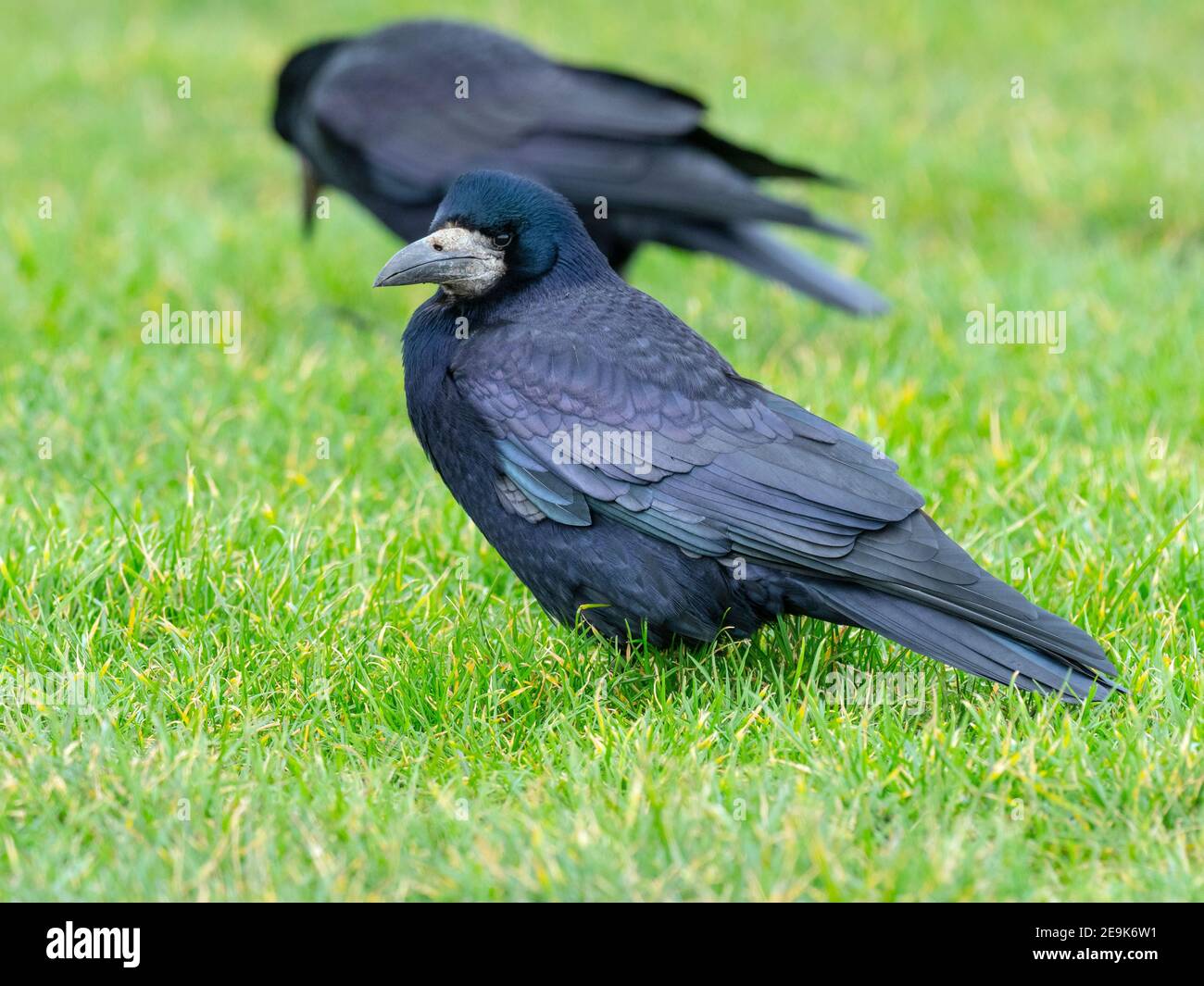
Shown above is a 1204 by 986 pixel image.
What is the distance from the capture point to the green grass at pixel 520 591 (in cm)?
267

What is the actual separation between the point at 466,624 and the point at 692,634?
0.57 metres

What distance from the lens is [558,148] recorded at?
6137 millimetres

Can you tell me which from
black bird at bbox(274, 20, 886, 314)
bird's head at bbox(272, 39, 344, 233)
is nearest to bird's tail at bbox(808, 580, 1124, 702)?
black bird at bbox(274, 20, 886, 314)

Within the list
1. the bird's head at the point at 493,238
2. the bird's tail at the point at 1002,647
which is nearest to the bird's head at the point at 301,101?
the bird's head at the point at 493,238

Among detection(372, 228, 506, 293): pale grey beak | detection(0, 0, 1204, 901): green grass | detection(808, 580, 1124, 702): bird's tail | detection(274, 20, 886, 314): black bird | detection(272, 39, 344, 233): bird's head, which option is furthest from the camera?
detection(272, 39, 344, 233): bird's head

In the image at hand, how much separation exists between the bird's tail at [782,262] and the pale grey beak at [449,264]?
2695 millimetres

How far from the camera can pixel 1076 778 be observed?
2818mm

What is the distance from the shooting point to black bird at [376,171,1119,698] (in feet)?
10.5

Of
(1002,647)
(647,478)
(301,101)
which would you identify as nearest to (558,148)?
(301,101)

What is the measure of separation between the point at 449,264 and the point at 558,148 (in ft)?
8.97

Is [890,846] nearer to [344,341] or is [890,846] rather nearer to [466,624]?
[466,624]

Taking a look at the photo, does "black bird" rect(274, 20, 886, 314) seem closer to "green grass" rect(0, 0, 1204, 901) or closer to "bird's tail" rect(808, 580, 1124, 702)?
"green grass" rect(0, 0, 1204, 901)

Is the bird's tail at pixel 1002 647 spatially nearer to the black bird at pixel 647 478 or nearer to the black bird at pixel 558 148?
the black bird at pixel 647 478
